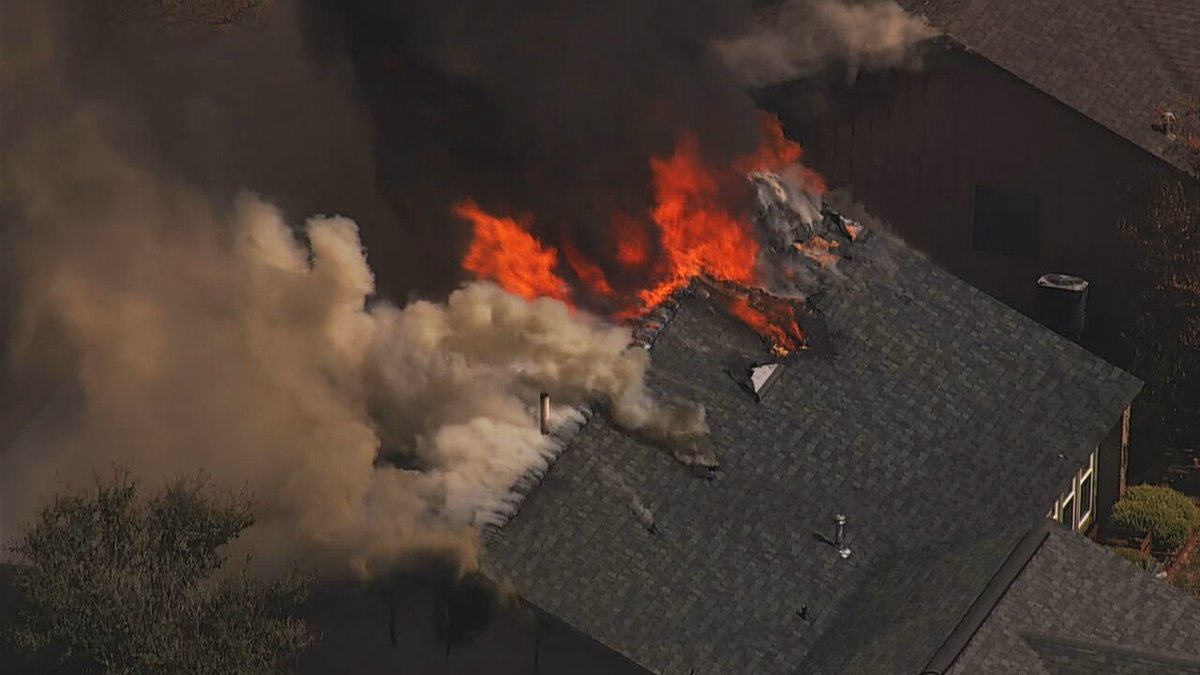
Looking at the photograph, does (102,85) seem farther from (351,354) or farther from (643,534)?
(643,534)

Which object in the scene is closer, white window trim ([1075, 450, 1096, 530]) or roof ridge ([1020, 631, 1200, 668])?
roof ridge ([1020, 631, 1200, 668])

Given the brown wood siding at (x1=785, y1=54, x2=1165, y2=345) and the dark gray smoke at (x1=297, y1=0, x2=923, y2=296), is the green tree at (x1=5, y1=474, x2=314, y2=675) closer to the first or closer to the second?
the dark gray smoke at (x1=297, y1=0, x2=923, y2=296)

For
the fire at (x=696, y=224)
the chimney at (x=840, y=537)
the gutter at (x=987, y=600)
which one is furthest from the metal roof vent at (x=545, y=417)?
the gutter at (x=987, y=600)

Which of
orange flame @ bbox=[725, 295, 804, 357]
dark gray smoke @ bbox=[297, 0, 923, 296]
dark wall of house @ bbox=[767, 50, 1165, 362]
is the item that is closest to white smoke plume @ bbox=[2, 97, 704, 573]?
orange flame @ bbox=[725, 295, 804, 357]

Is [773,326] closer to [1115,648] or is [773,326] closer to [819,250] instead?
[819,250]

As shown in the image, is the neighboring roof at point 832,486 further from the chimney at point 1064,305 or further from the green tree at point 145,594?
the chimney at point 1064,305

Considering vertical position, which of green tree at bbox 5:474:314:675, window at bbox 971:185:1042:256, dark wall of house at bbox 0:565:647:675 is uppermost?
window at bbox 971:185:1042:256
